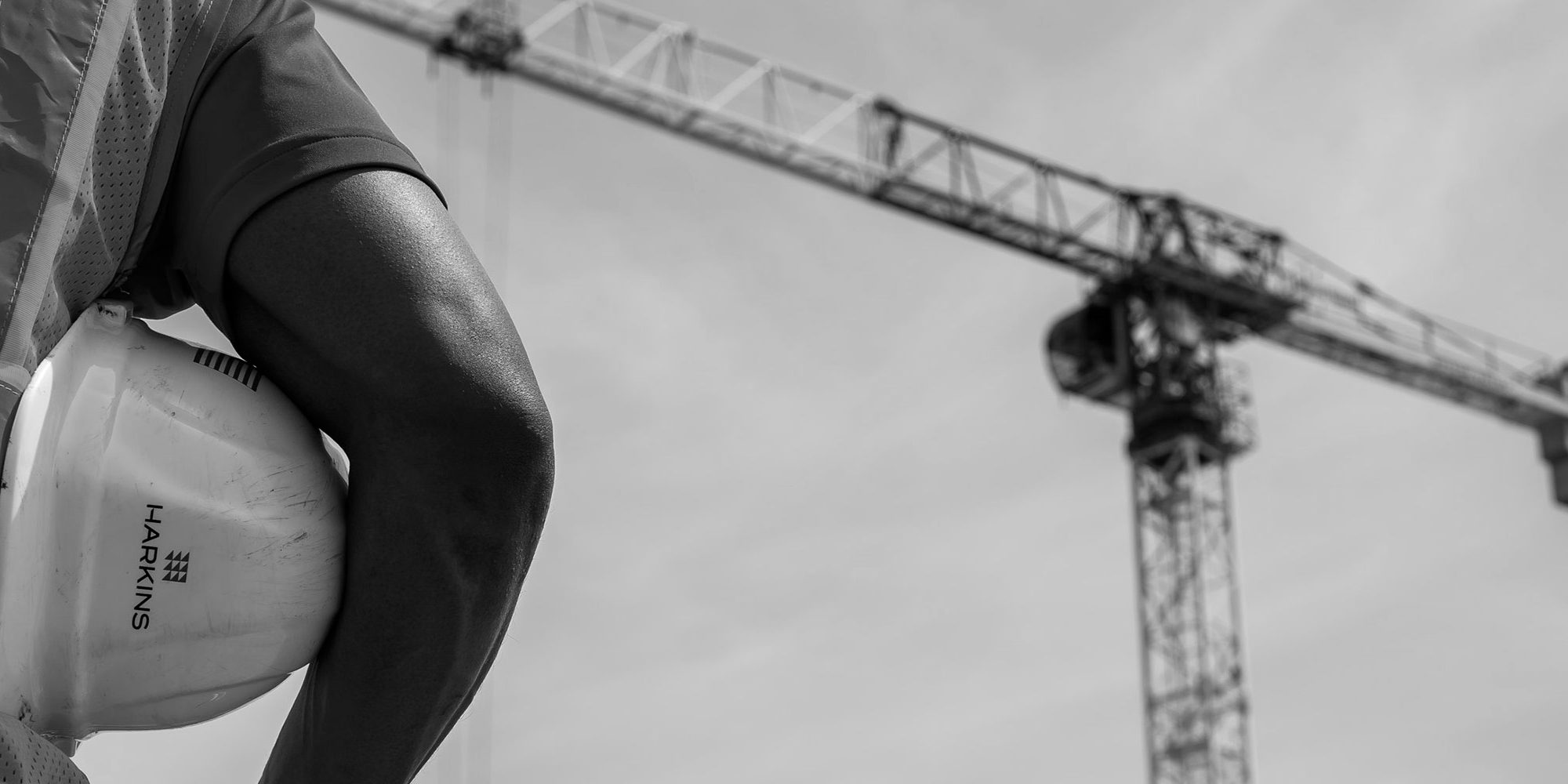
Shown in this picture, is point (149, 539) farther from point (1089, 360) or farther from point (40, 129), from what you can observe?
point (1089, 360)

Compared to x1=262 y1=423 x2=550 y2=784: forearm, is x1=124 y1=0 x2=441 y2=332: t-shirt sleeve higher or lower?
higher

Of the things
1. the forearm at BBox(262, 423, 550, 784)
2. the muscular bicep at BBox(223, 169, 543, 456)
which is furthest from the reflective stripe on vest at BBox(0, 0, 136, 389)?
the forearm at BBox(262, 423, 550, 784)

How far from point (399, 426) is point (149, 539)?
Answer: 23cm

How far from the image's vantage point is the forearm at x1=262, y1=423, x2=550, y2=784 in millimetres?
1401

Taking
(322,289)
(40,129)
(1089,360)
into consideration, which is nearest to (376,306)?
(322,289)

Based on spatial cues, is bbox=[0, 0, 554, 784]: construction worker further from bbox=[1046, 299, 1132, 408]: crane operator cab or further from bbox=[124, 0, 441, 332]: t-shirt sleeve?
bbox=[1046, 299, 1132, 408]: crane operator cab

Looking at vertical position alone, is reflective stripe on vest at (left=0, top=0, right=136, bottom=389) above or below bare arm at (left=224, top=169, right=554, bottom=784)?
above

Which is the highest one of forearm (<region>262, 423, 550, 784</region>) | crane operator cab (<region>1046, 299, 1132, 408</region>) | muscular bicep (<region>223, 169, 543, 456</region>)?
crane operator cab (<region>1046, 299, 1132, 408</region>)

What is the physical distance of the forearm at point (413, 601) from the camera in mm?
1401

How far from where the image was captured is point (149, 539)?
1454 millimetres

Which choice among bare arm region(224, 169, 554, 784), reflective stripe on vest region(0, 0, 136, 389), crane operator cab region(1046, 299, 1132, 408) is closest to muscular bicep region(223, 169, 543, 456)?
bare arm region(224, 169, 554, 784)

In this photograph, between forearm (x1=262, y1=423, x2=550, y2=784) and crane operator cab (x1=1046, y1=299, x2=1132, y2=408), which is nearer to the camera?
forearm (x1=262, y1=423, x2=550, y2=784)

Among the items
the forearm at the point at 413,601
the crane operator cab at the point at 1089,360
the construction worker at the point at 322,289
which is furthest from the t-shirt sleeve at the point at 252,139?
the crane operator cab at the point at 1089,360

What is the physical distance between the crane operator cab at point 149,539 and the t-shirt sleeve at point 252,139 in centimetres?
9
